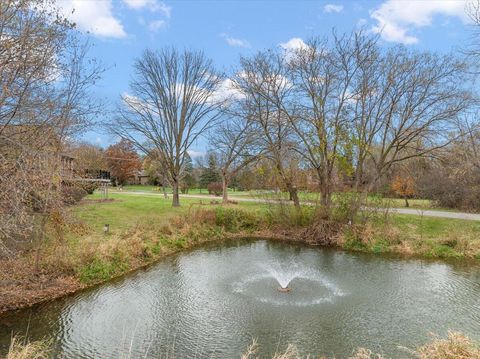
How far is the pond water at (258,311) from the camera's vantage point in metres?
7.82

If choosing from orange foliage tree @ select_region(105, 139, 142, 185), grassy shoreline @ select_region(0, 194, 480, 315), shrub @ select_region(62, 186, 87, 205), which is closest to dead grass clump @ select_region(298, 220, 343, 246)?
grassy shoreline @ select_region(0, 194, 480, 315)

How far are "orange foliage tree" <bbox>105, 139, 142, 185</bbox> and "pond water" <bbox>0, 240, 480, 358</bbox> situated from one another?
5356cm

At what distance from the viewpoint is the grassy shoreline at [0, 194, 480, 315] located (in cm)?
1113

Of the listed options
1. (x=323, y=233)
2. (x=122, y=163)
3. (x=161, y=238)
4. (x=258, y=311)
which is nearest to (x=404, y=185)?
(x=323, y=233)

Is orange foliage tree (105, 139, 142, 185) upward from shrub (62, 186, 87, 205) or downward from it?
upward

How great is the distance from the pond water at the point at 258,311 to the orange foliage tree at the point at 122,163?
176 ft

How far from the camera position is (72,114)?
10945mm

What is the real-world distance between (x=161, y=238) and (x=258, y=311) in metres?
9.04

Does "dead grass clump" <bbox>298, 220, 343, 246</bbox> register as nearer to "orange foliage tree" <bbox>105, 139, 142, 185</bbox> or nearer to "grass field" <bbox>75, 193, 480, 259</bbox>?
"grass field" <bbox>75, 193, 480, 259</bbox>

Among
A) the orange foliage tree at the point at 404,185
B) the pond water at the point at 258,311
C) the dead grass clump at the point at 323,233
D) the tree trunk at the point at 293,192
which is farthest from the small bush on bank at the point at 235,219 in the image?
the orange foliage tree at the point at 404,185

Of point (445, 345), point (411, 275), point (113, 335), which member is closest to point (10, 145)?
point (113, 335)

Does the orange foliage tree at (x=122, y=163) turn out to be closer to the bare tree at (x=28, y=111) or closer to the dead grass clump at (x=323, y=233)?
the dead grass clump at (x=323, y=233)

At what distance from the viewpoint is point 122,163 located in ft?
212

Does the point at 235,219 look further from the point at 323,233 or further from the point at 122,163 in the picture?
the point at 122,163
